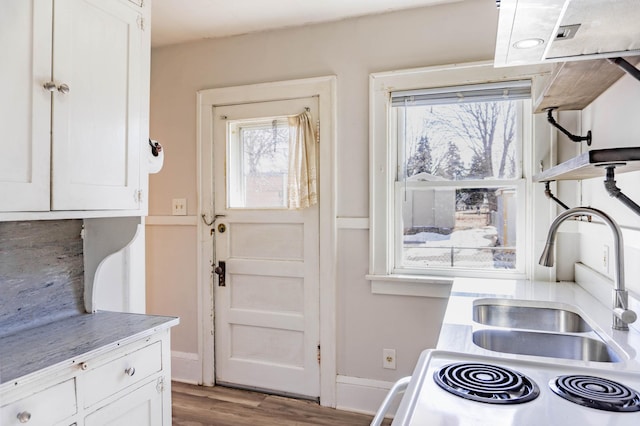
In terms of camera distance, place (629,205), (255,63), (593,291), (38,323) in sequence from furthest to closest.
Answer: (255,63) → (593,291) → (38,323) → (629,205)

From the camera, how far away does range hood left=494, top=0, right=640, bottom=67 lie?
32.2 inches

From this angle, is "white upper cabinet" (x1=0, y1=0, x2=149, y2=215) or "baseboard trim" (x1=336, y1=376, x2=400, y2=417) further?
"baseboard trim" (x1=336, y1=376, x2=400, y2=417)

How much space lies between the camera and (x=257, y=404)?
8.55 ft

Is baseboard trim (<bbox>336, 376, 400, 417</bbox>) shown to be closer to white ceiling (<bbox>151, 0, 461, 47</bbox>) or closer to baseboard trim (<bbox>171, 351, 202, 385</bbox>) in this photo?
baseboard trim (<bbox>171, 351, 202, 385</bbox>)

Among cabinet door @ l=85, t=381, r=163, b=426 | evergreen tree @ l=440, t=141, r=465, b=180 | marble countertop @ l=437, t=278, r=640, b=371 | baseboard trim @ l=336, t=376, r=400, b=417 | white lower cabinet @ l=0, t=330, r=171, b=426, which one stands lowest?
baseboard trim @ l=336, t=376, r=400, b=417

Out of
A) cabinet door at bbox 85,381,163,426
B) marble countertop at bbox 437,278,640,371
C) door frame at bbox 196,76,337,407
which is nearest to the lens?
marble countertop at bbox 437,278,640,371

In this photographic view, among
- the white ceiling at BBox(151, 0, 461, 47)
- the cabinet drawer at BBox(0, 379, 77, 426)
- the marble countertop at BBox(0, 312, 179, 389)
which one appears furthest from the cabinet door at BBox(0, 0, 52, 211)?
the white ceiling at BBox(151, 0, 461, 47)

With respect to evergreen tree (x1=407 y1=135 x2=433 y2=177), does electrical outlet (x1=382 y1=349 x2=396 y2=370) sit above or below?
below

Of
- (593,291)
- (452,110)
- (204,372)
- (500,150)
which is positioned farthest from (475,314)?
(204,372)

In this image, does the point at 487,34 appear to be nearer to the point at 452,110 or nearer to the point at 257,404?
the point at 452,110

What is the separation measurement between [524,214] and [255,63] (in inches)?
75.6

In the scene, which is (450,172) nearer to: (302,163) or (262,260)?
(302,163)

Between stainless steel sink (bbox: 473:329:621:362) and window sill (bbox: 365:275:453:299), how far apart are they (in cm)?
92

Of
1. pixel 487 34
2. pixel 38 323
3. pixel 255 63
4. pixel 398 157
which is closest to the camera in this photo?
pixel 38 323
